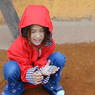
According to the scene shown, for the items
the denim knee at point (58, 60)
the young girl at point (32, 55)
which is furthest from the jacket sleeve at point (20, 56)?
the denim knee at point (58, 60)

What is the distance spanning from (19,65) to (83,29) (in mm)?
1493

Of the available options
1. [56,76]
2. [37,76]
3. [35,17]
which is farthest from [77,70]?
[35,17]

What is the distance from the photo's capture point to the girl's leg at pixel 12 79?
2701 mm

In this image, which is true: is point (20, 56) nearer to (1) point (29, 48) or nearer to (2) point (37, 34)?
(1) point (29, 48)

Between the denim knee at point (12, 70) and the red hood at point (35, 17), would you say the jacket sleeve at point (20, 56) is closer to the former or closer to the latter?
the denim knee at point (12, 70)

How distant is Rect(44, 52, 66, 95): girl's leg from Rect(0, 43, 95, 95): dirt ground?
10cm

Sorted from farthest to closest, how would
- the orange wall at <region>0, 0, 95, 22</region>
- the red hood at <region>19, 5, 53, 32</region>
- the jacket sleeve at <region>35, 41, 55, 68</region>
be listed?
the orange wall at <region>0, 0, 95, 22</region>
the jacket sleeve at <region>35, 41, 55, 68</region>
the red hood at <region>19, 5, 53, 32</region>

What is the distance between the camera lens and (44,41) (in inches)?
109

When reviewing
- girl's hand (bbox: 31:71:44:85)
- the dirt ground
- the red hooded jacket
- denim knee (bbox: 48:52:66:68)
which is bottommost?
the dirt ground

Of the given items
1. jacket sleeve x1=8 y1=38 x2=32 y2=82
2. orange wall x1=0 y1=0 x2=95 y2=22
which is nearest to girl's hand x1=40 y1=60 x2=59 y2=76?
jacket sleeve x1=8 y1=38 x2=32 y2=82

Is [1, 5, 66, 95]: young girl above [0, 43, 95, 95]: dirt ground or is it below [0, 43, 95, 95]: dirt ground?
above

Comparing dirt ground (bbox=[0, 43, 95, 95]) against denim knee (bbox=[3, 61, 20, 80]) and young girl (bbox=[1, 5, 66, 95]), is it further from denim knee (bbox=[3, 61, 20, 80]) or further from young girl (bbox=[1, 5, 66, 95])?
denim knee (bbox=[3, 61, 20, 80])

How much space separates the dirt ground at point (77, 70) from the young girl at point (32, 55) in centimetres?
27

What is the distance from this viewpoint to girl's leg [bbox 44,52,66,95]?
282cm
